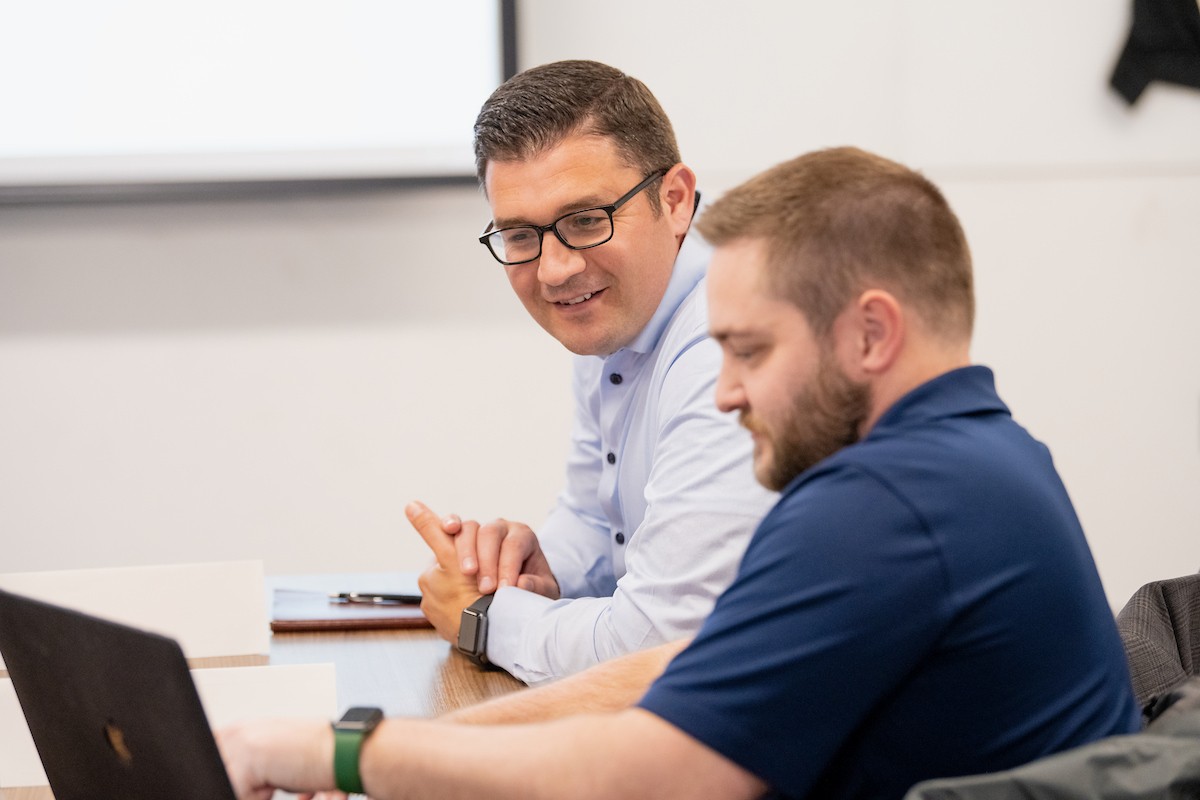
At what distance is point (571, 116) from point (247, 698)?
850mm

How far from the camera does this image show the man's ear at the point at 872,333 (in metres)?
1.01

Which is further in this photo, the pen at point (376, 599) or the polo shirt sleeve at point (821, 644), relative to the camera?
the pen at point (376, 599)

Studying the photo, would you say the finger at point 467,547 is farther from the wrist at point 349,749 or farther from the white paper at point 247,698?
the wrist at point 349,749

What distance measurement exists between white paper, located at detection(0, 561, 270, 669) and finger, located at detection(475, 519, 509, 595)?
273 mm

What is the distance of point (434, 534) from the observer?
69.3 inches

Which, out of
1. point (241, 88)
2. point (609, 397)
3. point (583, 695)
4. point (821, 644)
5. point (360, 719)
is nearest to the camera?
point (821, 644)

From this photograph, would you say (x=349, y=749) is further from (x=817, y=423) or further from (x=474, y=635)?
(x=474, y=635)

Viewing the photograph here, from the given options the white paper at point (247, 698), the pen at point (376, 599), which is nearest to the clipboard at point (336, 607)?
the pen at point (376, 599)

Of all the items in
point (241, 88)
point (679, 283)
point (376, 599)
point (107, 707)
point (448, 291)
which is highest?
point (241, 88)

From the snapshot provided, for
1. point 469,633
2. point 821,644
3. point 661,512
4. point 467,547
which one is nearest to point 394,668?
point 469,633

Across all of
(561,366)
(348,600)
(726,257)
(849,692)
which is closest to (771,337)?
(726,257)

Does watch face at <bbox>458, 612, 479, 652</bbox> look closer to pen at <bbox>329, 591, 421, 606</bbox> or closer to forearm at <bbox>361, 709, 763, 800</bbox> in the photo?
pen at <bbox>329, 591, 421, 606</bbox>

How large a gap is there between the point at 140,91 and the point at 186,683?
2286 millimetres

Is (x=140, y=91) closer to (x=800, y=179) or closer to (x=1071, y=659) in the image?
(x=800, y=179)
